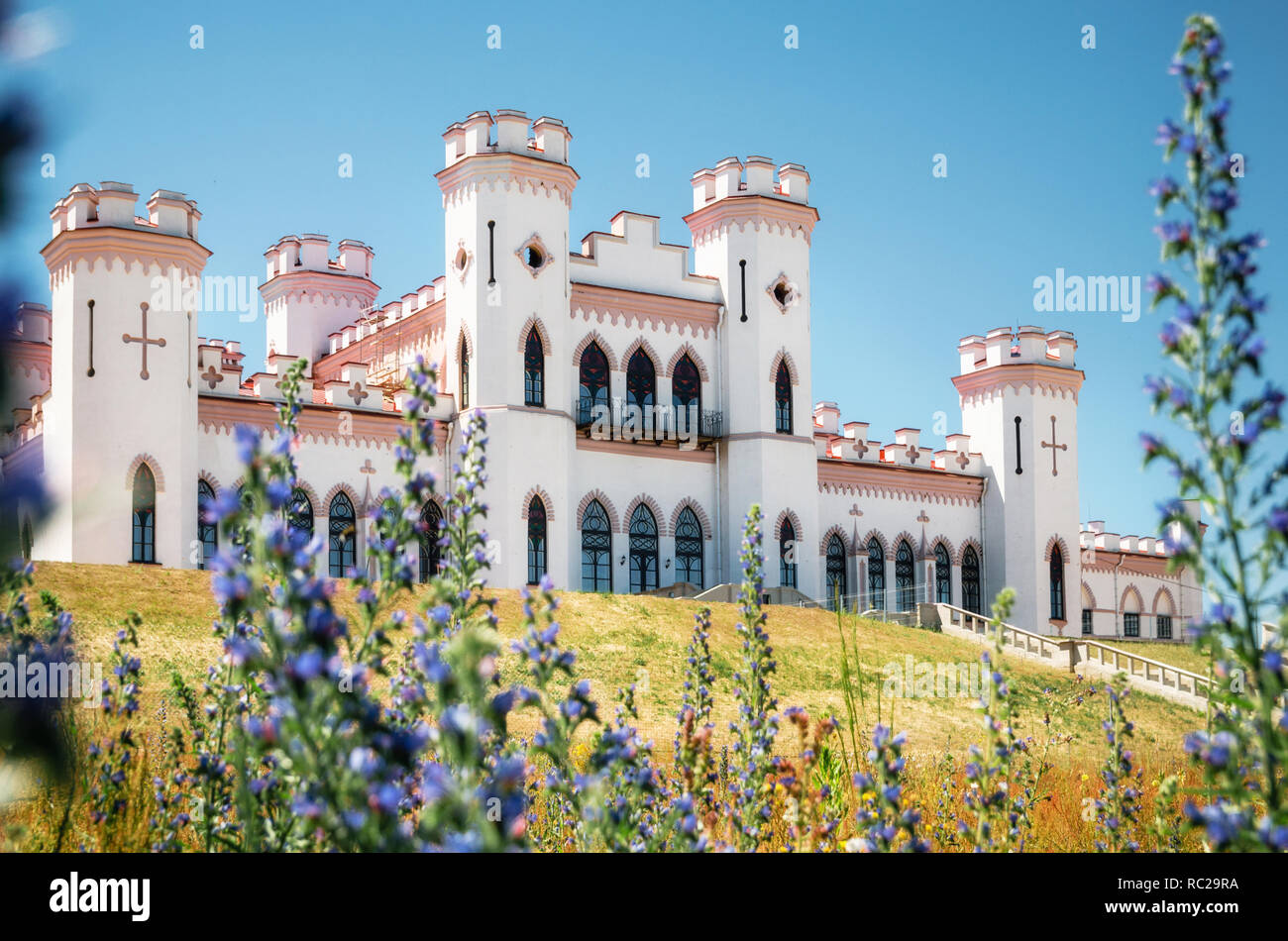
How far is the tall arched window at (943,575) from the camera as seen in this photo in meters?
43.2

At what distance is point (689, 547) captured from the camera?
37.6 meters

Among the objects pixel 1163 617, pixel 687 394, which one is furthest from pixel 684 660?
pixel 1163 617

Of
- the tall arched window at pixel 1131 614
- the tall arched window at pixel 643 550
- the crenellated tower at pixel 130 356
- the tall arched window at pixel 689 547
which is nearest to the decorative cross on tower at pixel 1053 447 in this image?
the tall arched window at pixel 1131 614

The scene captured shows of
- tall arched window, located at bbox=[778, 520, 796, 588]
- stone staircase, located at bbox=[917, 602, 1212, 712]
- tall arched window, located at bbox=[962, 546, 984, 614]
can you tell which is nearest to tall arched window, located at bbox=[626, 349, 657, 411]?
tall arched window, located at bbox=[778, 520, 796, 588]

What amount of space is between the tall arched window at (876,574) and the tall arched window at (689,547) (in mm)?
6918

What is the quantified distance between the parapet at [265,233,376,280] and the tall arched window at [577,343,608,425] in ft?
41.8

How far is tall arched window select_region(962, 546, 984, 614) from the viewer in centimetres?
4369

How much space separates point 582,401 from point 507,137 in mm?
7777

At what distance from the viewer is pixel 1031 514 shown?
43594mm

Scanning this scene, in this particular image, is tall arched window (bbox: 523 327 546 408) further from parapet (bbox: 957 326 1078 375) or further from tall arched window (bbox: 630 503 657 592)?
parapet (bbox: 957 326 1078 375)

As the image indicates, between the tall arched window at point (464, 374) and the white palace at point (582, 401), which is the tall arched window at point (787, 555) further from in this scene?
the tall arched window at point (464, 374)

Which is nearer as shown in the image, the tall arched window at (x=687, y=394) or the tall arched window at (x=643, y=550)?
the tall arched window at (x=643, y=550)

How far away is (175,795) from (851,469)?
36.4m

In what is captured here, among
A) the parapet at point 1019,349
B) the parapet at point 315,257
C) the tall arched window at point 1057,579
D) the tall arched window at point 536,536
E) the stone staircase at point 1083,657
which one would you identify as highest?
the parapet at point 315,257
